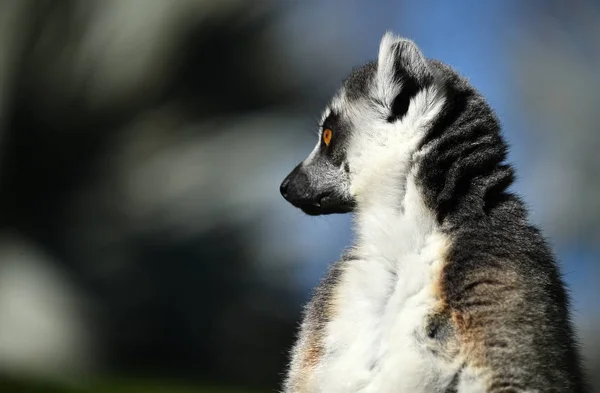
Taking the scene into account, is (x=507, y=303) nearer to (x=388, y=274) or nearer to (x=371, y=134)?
(x=388, y=274)

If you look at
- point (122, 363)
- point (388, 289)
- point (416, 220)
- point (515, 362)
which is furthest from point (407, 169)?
point (122, 363)

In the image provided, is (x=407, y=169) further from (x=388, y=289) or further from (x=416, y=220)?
(x=388, y=289)

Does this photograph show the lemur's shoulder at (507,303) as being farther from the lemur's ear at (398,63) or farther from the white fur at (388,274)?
the lemur's ear at (398,63)

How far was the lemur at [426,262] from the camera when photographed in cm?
185

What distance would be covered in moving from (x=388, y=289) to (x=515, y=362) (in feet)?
1.18

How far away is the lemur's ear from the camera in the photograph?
231cm

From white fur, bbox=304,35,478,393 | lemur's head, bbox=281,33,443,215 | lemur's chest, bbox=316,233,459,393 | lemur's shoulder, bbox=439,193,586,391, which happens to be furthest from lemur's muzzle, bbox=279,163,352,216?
lemur's shoulder, bbox=439,193,586,391

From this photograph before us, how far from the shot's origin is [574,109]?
30.7 ft

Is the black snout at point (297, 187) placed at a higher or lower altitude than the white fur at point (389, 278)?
higher

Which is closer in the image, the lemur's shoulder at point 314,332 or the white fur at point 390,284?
the white fur at point 390,284

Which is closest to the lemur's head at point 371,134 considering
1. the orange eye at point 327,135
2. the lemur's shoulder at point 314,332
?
the orange eye at point 327,135

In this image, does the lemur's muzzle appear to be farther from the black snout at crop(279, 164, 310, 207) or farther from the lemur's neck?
the lemur's neck

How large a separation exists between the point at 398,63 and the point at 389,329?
0.80m

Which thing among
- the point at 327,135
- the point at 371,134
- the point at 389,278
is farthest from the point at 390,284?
the point at 327,135
